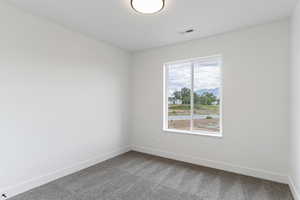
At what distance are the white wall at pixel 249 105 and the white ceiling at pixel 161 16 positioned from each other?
27 cm

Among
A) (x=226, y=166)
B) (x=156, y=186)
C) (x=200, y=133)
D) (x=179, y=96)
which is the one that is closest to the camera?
(x=156, y=186)

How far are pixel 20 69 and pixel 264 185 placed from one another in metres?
4.03

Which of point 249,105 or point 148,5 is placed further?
point 249,105

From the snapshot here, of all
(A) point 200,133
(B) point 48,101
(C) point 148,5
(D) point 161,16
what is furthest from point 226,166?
(B) point 48,101

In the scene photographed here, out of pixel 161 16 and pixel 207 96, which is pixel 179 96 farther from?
pixel 161 16

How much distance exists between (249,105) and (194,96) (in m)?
1.07

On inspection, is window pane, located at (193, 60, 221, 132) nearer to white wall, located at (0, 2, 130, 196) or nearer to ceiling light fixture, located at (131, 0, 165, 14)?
ceiling light fixture, located at (131, 0, 165, 14)

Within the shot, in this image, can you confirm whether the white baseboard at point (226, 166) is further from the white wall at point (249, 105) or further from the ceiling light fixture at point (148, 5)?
the ceiling light fixture at point (148, 5)

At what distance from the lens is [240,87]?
2.73 m

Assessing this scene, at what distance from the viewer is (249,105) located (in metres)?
2.65

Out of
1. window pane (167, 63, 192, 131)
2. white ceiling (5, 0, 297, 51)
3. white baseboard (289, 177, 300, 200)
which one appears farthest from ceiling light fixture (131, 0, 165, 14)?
white baseboard (289, 177, 300, 200)

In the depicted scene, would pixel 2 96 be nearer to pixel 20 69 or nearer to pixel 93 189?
pixel 20 69

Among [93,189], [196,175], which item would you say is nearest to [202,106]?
[196,175]

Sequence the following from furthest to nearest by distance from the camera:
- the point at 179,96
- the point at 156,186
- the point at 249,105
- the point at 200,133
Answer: the point at 179,96 < the point at 200,133 < the point at 249,105 < the point at 156,186
